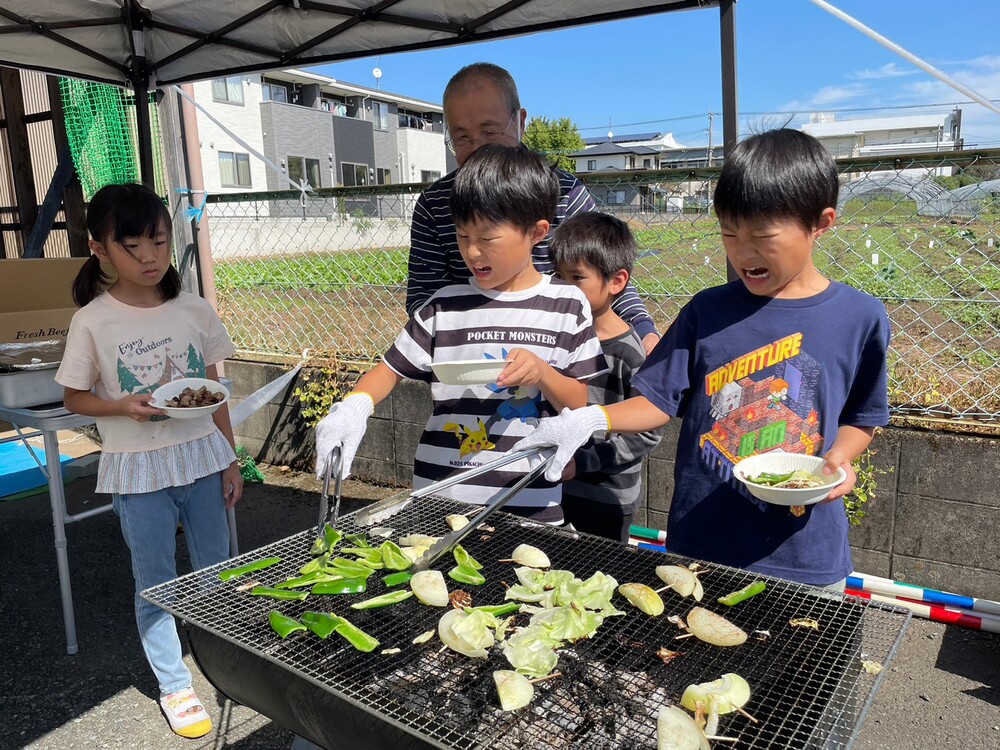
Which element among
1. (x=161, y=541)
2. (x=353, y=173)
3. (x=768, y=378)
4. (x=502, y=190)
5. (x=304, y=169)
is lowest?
(x=161, y=541)

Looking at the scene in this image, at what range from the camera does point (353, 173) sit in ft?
106

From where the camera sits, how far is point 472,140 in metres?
2.44

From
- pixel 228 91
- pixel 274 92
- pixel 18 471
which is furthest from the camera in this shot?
pixel 274 92

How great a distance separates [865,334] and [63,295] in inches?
172

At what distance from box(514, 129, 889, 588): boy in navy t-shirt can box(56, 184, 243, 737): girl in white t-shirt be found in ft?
5.65

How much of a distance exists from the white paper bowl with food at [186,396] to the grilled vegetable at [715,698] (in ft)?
6.57

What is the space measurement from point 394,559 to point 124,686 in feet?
7.19

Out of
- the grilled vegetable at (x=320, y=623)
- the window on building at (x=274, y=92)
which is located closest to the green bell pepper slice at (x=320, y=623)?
the grilled vegetable at (x=320, y=623)

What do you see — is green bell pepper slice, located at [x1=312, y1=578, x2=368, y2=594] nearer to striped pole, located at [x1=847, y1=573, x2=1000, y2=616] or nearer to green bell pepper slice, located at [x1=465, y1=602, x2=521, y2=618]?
green bell pepper slice, located at [x1=465, y1=602, x2=521, y2=618]

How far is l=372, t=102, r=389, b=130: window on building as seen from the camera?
34.5 metres

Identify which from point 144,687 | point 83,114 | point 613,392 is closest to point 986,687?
point 613,392

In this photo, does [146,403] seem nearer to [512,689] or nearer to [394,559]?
[394,559]

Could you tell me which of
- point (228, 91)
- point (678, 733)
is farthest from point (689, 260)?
point (228, 91)

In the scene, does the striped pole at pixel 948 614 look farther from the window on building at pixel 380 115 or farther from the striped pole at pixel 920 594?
the window on building at pixel 380 115
